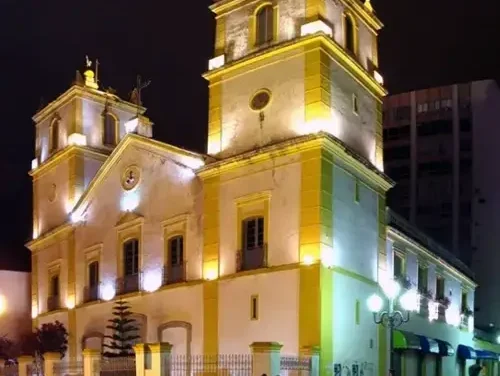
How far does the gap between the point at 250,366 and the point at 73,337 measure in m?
13.0

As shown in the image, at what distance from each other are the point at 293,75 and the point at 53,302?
15.9m

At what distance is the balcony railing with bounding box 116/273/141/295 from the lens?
102ft

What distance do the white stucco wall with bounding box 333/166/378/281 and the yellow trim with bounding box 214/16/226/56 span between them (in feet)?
20.2

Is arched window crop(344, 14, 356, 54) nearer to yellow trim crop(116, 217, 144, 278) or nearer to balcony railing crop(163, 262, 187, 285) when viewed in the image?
balcony railing crop(163, 262, 187, 285)

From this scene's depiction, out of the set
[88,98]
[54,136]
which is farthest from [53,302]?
[88,98]

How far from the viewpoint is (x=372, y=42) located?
30.0m

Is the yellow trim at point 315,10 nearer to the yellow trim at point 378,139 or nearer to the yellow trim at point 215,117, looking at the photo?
the yellow trim at point 215,117

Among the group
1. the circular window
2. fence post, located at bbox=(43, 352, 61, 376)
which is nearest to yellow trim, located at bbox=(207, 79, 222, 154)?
the circular window

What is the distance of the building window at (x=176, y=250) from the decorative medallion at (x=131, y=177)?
340 cm

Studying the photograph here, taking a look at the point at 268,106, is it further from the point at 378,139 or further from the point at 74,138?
the point at 74,138

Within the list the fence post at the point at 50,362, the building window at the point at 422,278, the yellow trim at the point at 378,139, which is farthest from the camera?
the building window at the point at 422,278

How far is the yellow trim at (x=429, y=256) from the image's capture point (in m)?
30.6

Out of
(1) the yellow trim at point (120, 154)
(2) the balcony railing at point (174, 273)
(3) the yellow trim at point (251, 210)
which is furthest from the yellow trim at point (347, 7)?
(2) the balcony railing at point (174, 273)

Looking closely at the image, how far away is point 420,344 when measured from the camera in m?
30.8
